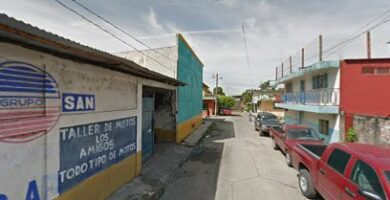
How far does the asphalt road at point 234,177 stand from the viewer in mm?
7105

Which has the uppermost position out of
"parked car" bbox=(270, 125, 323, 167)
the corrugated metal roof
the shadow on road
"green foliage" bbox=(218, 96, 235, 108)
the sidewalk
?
the corrugated metal roof

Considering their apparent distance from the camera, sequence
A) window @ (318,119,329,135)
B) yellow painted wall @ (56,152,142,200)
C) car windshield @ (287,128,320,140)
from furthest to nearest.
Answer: window @ (318,119,329,135)
car windshield @ (287,128,320,140)
yellow painted wall @ (56,152,142,200)

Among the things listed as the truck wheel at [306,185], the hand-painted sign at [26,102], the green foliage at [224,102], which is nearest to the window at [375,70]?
the truck wheel at [306,185]

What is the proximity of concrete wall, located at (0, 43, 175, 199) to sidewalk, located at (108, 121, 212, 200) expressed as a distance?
39 centimetres

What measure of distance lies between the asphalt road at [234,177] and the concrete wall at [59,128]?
6.91 feet

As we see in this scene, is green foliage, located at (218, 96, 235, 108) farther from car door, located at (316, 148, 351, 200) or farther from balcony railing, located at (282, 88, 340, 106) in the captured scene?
car door, located at (316, 148, 351, 200)

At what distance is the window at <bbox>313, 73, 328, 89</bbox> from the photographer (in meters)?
15.4

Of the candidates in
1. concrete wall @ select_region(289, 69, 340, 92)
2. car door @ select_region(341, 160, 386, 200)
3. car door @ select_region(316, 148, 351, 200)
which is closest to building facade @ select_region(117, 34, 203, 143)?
concrete wall @ select_region(289, 69, 340, 92)

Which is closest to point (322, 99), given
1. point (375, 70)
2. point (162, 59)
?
point (375, 70)

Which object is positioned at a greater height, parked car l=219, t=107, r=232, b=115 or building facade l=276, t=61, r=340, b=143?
building facade l=276, t=61, r=340, b=143

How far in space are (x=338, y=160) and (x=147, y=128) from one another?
24.1ft

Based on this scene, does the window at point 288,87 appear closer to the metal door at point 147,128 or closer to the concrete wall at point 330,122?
the concrete wall at point 330,122

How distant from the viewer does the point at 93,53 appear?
4.32 metres

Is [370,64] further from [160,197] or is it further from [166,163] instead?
[160,197]
